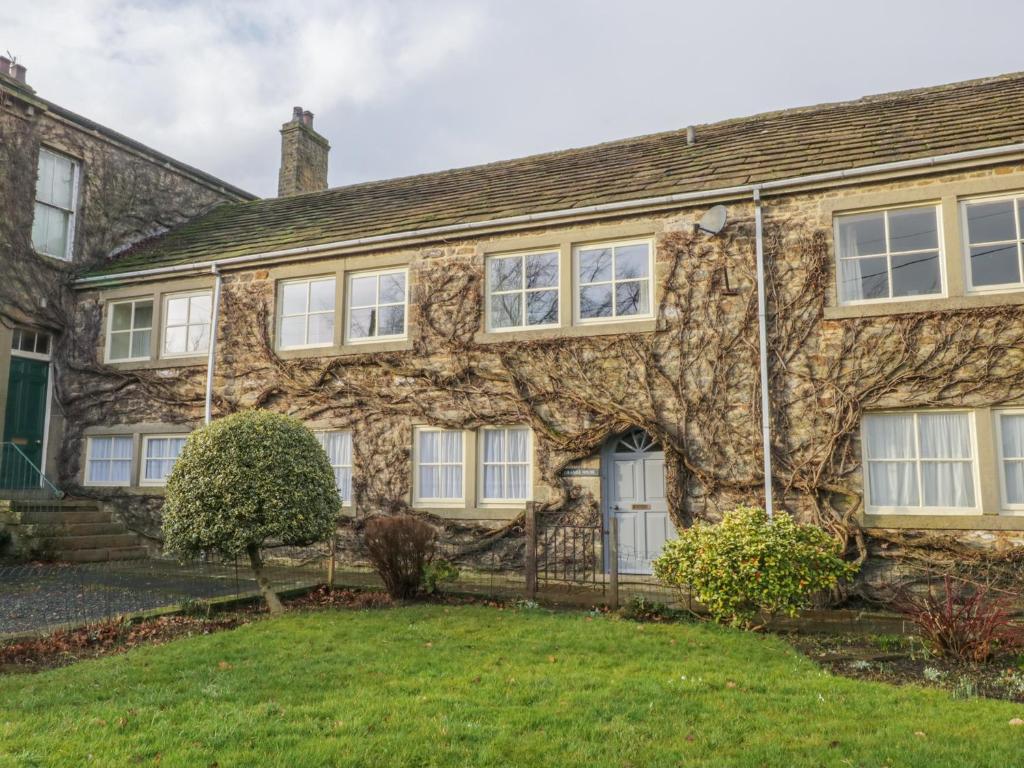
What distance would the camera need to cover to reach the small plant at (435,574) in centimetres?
987

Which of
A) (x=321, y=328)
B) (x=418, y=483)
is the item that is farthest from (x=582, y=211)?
(x=321, y=328)

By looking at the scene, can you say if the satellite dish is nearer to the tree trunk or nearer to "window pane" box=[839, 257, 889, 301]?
"window pane" box=[839, 257, 889, 301]

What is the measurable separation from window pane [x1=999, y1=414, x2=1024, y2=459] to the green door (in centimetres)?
1674

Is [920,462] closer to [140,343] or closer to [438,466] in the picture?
[438,466]

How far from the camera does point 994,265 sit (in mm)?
10203

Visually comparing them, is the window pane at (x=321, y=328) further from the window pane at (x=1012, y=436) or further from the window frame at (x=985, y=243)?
the window pane at (x=1012, y=436)

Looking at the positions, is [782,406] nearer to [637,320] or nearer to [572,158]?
[637,320]

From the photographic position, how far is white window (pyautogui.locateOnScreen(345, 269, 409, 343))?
1368cm

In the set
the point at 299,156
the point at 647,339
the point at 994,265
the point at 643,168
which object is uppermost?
the point at 299,156

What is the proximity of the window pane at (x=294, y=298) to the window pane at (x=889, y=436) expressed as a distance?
9.76m

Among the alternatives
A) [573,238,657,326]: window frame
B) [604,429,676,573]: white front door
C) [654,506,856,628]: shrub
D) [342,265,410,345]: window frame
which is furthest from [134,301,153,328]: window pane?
[654,506,856,628]: shrub

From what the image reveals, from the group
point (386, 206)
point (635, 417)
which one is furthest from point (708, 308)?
point (386, 206)

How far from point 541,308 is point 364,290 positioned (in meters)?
3.49

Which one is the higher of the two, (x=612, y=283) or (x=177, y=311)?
(x=177, y=311)
